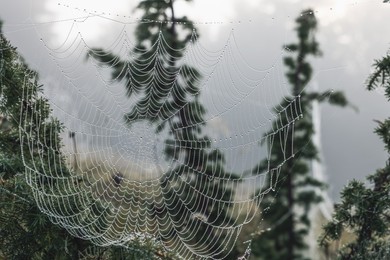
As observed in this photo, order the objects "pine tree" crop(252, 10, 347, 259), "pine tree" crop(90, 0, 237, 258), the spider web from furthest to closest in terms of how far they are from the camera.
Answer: "pine tree" crop(252, 10, 347, 259) → "pine tree" crop(90, 0, 237, 258) → the spider web

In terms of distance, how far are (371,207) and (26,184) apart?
3.27 m

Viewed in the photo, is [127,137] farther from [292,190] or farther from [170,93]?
[292,190]

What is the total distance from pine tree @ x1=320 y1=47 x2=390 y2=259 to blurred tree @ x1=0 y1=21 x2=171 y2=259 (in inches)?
70.6

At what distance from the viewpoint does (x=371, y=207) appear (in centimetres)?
609

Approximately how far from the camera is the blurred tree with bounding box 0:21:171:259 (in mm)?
5879

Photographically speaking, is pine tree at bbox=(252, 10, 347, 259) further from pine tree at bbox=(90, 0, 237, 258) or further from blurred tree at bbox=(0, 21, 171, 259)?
blurred tree at bbox=(0, 21, 171, 259)

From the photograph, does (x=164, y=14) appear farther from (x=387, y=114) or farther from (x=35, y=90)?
(x=387, y=114)

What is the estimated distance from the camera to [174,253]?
6016 mm

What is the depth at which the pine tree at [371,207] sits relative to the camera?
235 inches

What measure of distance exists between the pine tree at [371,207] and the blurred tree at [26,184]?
70.6 inches

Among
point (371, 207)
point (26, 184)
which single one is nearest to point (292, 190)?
point (371, 207)

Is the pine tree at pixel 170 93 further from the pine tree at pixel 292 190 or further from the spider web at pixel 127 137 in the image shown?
the pine tree at pixel 292 190

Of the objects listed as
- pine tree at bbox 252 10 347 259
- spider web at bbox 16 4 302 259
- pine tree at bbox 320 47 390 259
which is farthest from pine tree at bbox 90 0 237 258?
pine tree at bbox 252 10 347 259

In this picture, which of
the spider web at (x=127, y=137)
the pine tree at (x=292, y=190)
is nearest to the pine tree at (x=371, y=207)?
the spider web at (x=127, y=137)
